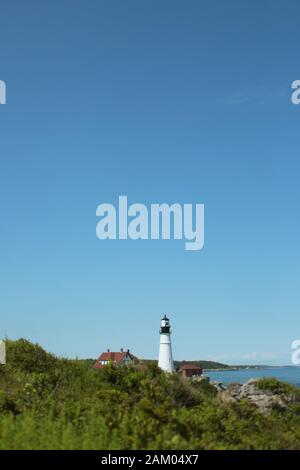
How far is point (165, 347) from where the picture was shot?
2263 inches

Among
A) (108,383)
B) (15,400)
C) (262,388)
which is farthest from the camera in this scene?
(262,388)

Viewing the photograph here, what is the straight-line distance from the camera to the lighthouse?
56250 millimetres

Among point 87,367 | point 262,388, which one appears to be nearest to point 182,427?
point 87,367

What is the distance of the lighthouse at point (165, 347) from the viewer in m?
56.2

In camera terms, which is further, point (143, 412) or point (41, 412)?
point (41, 412)

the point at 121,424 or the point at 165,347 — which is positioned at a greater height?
the point at 121,424

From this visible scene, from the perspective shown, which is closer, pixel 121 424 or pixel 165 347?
pixel 121 424

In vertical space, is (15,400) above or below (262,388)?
above

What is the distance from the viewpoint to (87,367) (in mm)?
26359

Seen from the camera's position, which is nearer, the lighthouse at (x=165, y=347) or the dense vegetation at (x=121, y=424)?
the dense vegetation at (x=121, y=424)

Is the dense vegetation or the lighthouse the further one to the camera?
the lighthouse
